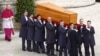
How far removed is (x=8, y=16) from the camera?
15.0m

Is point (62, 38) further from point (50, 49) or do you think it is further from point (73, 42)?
point (50, 49)

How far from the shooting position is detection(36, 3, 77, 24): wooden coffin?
481 inches

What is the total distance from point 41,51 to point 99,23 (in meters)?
7.21

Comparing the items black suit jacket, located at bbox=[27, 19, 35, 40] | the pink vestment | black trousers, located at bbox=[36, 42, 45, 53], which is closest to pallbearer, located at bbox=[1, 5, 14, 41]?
the pink vestment

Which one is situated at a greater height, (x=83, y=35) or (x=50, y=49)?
(x=83, y=35)

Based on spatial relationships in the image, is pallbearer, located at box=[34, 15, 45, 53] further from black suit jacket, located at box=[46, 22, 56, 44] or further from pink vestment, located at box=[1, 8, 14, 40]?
pink vestment, located at box=[1, 8, 14, 40]

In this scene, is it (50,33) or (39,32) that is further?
(39,32)

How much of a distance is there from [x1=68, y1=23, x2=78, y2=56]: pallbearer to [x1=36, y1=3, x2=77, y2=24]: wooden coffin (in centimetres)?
66

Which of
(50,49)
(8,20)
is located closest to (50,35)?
(50,49)

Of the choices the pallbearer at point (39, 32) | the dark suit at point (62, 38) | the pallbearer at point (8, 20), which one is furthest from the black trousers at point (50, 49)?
the pallbearer at point (8, 20)

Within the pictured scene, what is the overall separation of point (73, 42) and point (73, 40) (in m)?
0.07

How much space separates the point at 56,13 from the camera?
1269 cm

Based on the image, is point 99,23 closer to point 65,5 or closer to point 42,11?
point 65,5

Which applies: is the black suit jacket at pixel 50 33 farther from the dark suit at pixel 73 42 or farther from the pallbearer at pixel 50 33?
the dark suit at pixel 73 42
